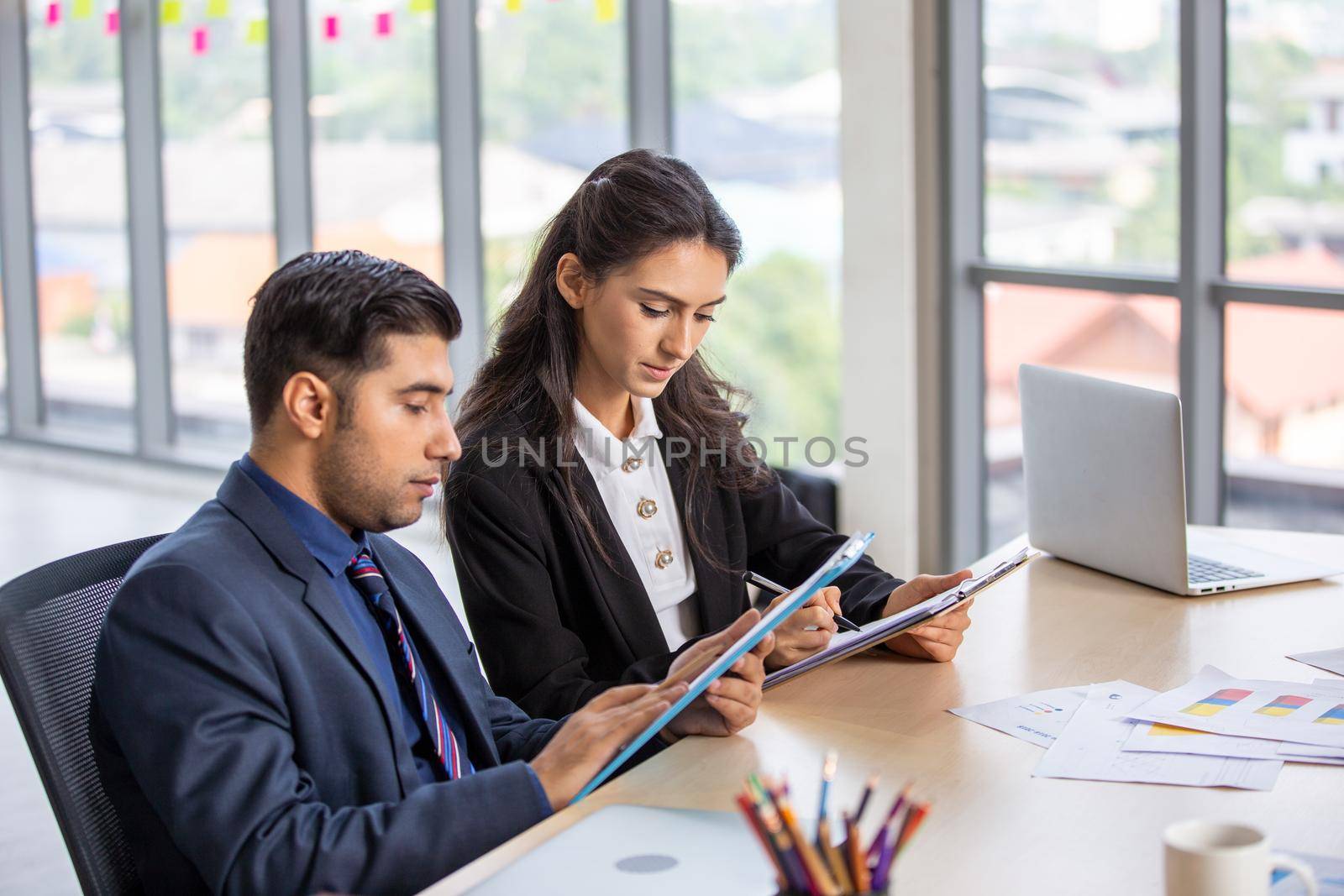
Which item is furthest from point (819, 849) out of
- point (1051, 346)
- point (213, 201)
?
point (213, 201)

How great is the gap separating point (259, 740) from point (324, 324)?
41cm

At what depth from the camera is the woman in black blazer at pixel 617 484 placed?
1882 millimetres

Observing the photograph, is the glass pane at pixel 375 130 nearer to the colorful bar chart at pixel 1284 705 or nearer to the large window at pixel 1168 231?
the large window at pixel 1168 231

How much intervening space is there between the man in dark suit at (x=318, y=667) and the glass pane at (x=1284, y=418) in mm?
2444

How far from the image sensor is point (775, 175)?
4664 millimetres

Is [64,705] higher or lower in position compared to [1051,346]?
lower

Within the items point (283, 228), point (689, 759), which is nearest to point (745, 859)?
point (689, 759)

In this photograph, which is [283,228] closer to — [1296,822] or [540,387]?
[540,387]

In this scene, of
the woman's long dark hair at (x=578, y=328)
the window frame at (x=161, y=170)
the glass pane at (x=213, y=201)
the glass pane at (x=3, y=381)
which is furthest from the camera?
the glass pane at (x=3, y=381)

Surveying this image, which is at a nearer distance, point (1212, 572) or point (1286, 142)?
point (1212, 572)

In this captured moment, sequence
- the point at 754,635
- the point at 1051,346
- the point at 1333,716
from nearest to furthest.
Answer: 1. the point at 754,635
2. the point at 1333,716
3. the point at 1051,346

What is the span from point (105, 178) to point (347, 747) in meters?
5.69

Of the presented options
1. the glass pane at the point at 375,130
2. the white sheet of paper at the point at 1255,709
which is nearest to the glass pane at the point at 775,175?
the glass pane at the point at 375,130

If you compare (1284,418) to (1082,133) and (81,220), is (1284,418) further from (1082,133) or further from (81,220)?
(81,220)
